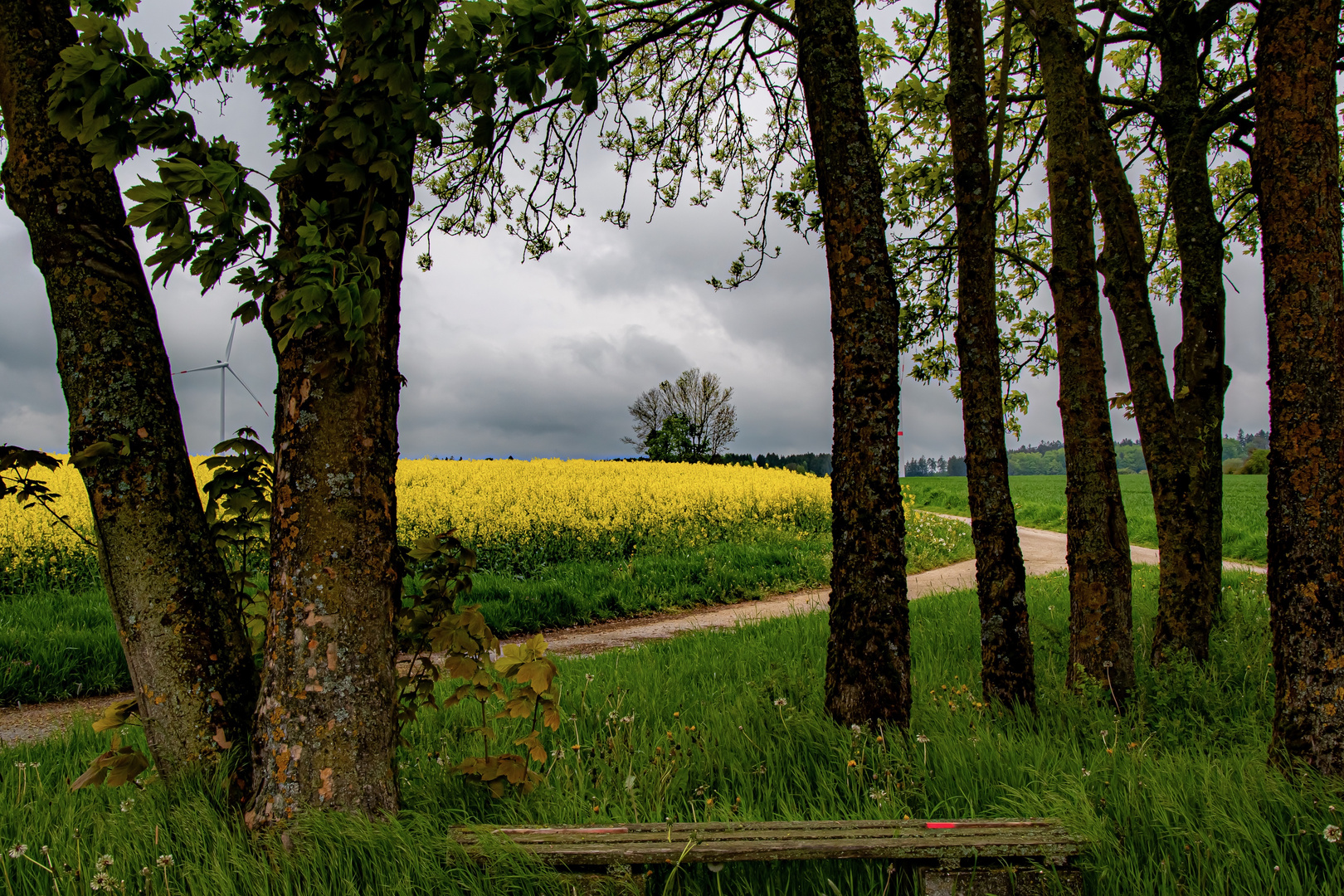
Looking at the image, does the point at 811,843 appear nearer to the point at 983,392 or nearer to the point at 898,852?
the point at 898,852

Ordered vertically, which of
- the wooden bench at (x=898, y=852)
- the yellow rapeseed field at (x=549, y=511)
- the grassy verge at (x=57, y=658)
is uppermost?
the yellow rapeseed field at (x=549, y=511)

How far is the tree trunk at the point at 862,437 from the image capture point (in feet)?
12.7

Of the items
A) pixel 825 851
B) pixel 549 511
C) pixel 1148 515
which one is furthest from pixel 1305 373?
pixel 1148 515

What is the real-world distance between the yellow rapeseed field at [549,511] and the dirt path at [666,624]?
3442 mm

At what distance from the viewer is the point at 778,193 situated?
20.3 ft

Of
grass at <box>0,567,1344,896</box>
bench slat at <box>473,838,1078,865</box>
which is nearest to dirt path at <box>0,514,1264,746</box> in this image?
grass at <box>0,567,1344,896</box>

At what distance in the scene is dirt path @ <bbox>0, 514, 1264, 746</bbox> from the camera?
626cm

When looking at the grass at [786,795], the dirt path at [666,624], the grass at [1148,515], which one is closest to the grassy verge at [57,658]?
the dirt path at [666,624]

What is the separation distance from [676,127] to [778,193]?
2.30m

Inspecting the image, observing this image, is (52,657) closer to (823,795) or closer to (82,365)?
(82,365)

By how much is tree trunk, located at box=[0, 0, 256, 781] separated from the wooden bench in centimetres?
167

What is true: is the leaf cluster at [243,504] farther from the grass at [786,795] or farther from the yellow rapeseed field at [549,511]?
the yellow rapeseed field at [549,511]

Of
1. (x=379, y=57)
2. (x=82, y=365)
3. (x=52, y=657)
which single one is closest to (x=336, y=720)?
(x=82, y=365)

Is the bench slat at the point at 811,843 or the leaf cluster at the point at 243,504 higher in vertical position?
the leaf cluster at the point at 243,504
